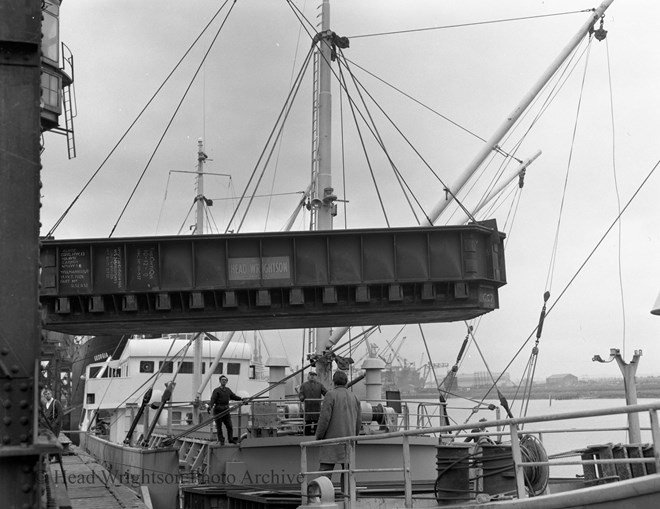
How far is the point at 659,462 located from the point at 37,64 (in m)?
6.63

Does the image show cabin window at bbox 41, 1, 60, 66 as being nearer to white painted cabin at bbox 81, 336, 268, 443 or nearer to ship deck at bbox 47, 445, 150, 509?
ship deck at bbox 47, 445, 150, 509

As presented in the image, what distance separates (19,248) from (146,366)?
31.4 metres

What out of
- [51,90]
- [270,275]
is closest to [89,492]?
[270,275]

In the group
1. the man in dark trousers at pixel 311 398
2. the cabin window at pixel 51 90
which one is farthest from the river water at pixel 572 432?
the cabin window at pixel 51 90

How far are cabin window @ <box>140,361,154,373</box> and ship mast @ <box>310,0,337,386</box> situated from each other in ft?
53.6

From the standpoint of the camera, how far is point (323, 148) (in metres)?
23.3

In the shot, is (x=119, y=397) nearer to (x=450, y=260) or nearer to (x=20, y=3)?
(x=450, y=260)

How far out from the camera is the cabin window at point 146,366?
37.2m

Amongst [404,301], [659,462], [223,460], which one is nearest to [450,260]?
[404,301]

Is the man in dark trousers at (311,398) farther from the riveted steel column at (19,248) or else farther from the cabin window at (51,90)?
the riveted steel column at (19,248)

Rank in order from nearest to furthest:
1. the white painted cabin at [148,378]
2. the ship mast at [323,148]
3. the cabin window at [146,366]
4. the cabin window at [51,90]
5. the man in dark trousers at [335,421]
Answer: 1. the man in dark trousers at [335,421]
2. the cabin window at [51,90]
3. the ship mast at [323,148]
4. the white painted cabin at [148,378]
5. the cabin window at [146,366]

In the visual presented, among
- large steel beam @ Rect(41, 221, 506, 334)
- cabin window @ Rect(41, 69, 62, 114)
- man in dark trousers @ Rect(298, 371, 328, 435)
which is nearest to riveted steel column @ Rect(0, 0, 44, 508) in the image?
large steel beam @ Rect(41, 221, 506, 334)

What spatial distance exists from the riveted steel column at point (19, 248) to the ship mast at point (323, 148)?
50.7 feet

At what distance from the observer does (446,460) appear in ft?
36.4
